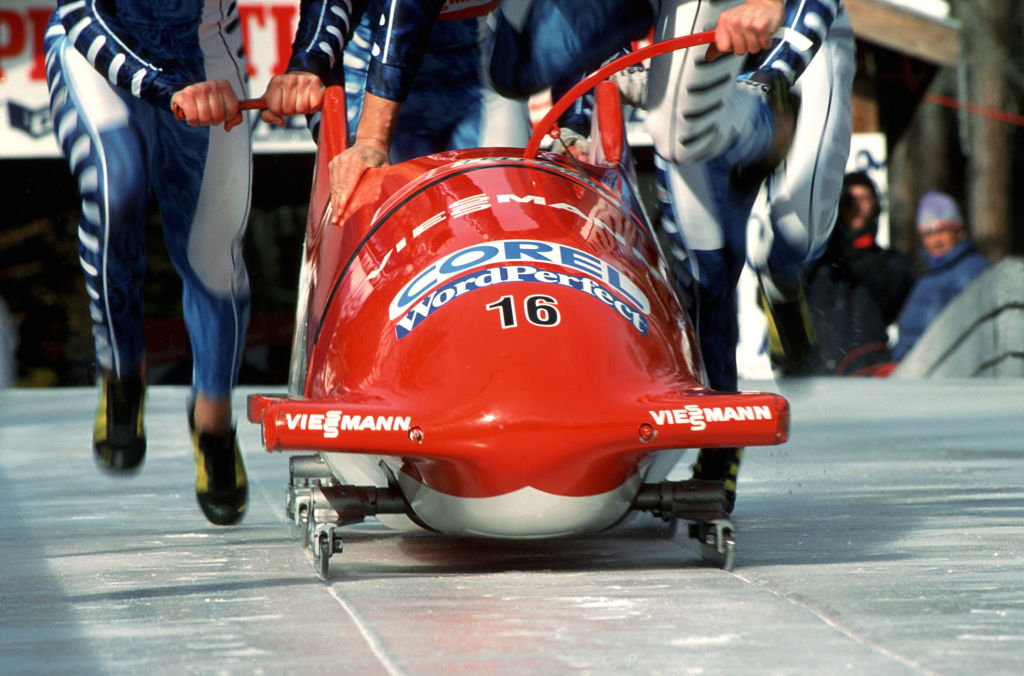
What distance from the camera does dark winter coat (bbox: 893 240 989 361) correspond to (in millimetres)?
7883

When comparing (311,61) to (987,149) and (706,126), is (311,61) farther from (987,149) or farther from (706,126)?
(987,149)

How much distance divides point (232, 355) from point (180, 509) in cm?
39

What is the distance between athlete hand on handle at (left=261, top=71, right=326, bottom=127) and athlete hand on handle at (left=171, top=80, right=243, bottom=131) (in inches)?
3.9

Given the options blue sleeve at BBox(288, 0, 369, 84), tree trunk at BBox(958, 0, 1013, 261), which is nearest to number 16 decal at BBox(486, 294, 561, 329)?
blue sleeve at BBox(288, 0, 369, 84)

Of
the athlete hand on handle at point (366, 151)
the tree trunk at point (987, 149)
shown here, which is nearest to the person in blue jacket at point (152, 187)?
the athlete hand on handle at point (366, 151)

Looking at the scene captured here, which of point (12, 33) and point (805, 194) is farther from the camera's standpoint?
point (12, 33)

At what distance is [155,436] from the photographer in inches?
225

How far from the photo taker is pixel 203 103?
132 inches

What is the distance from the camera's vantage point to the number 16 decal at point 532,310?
2.68 m

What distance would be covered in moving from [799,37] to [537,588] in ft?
5.39

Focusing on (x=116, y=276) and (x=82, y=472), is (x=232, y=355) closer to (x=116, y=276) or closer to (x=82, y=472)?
(x=116, y=276)

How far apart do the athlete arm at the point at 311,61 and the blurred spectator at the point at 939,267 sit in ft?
15.1

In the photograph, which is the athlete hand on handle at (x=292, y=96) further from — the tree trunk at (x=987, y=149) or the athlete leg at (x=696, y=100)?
the tree trunk at (x=987, y=149)

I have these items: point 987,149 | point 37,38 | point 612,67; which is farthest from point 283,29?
point 987,149
